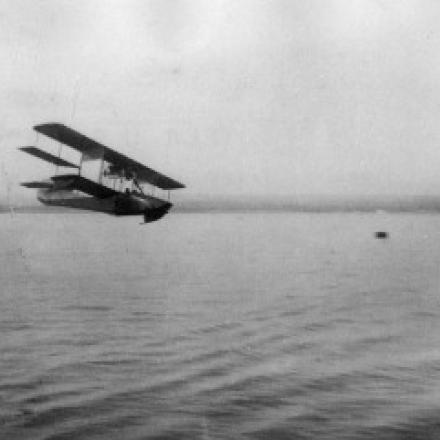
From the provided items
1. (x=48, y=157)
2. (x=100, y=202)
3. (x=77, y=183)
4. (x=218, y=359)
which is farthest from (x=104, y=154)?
(x=218, y=359)

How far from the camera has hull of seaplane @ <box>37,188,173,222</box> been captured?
20.4 metres

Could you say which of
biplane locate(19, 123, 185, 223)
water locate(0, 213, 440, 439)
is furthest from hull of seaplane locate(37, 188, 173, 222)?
water locate(0, 213, 440, 439)

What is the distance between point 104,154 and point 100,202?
2721 millimetres

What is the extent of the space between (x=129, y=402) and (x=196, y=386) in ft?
9.64

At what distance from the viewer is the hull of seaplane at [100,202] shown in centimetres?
2039

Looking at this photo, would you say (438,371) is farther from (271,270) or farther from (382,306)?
(271,270)

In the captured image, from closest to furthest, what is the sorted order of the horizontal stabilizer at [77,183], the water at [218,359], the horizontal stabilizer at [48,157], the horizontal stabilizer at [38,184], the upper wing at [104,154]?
the horizontal stabilizer at [77,183]
the upper wing at [104,154]
the horizontal stabilizer at [38,184]
the horizontal stabilizer at [48,157]
the water at [218,359]

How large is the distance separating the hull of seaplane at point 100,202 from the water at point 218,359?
7.73 metres

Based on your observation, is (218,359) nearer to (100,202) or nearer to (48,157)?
(100,202)

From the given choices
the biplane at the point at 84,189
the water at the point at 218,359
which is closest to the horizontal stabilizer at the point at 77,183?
the biplane at the point at 84,189

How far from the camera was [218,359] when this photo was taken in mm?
30812

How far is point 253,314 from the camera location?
4506cm

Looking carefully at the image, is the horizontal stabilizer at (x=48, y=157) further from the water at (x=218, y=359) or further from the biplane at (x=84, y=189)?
the water at (x=218, y=359)

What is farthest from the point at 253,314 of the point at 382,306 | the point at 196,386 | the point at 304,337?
the point at 196,386
